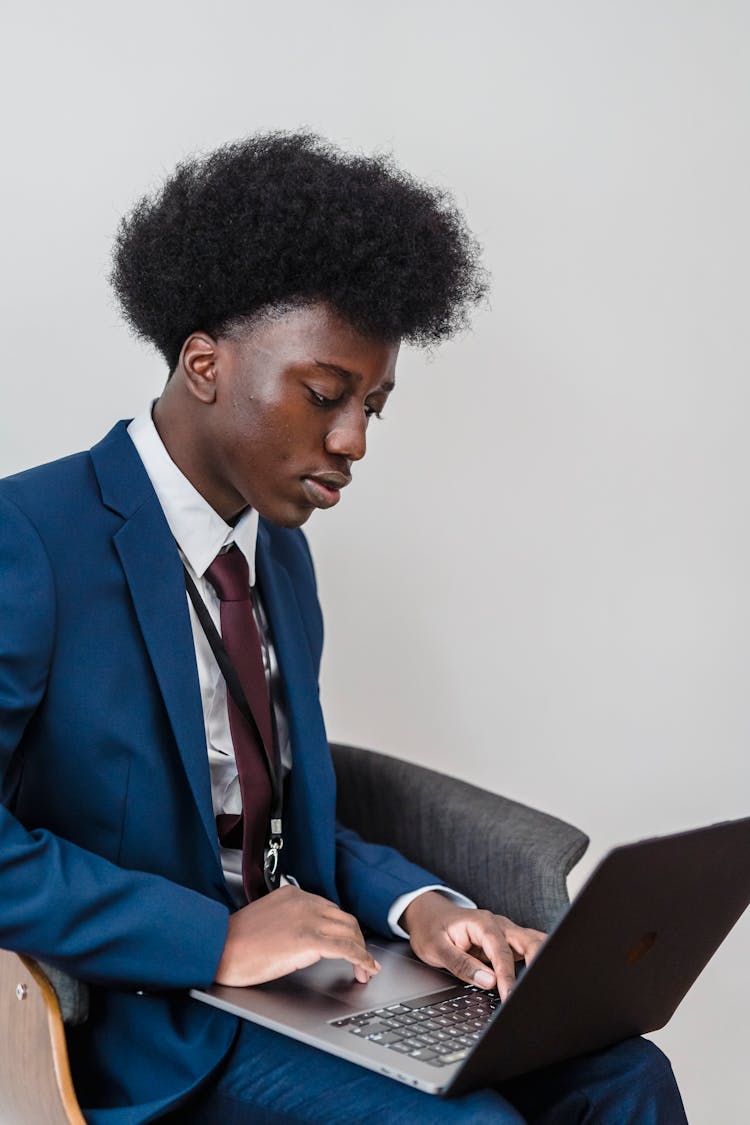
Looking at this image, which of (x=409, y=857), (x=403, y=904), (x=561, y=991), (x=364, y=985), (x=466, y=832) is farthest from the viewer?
(x=409, y=857)

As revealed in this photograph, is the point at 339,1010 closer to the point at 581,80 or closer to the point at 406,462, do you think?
the point at 406,462

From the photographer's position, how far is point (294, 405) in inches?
62.6

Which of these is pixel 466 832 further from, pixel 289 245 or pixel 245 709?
pixel 289 245

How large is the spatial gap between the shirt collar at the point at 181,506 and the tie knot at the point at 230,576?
0.01 m

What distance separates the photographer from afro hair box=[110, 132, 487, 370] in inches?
62.5

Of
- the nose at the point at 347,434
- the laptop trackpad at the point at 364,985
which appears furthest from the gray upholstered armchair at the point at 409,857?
the nose at the point at 347,434

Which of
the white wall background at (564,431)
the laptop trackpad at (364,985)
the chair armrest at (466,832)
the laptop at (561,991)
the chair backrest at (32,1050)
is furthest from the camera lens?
the white wall background at (564,431)

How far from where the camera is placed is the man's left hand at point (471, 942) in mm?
1582

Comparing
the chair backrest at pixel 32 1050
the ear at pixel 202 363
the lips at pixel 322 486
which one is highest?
the ear at pixel 202 363

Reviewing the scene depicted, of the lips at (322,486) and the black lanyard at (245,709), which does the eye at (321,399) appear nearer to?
the lips at (322,486)

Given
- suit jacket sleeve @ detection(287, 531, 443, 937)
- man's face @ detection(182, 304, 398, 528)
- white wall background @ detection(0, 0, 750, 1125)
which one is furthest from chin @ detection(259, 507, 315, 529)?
white wall background @ detection(0, 0, 750, 1125)

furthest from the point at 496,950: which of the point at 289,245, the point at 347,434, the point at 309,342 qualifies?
the point at 289,245

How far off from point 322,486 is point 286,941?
0.54 metres

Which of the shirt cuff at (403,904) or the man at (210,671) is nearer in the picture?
the man at (210,671)
